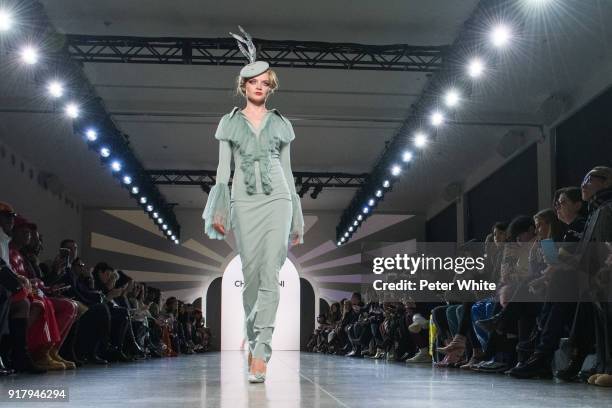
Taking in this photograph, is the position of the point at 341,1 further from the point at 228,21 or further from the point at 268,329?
the point at 268,329

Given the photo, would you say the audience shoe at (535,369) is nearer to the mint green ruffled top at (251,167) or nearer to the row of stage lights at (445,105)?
the mint green ruffled top at (251,167)

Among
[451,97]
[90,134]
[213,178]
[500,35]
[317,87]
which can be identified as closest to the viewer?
[500,35]

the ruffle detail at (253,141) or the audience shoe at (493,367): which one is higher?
the ruffle detail at (253,141)

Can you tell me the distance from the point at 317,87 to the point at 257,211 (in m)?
6.29

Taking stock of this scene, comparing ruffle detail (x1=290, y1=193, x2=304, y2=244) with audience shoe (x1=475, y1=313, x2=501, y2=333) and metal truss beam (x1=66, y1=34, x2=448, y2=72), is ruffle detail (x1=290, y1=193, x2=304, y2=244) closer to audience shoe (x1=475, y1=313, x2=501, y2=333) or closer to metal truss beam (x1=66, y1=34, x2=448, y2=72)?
audience shoe (x1=475, y1=313, x2=501, y2=333)

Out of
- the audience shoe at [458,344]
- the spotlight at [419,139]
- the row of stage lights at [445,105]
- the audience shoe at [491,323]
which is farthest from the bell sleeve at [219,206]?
the spotlight at [419,139]

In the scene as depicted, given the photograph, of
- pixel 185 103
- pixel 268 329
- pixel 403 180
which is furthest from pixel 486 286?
pixel 403 180

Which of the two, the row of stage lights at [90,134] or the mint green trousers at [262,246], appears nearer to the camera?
the mint green trousers at [262,246]

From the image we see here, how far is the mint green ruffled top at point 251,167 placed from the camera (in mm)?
3326

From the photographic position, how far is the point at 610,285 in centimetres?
356

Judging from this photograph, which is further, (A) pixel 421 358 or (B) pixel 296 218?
(A) pixel 421 358

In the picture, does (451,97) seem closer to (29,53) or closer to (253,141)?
(29,53)

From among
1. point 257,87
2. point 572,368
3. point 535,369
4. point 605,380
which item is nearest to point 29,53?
point 257,87

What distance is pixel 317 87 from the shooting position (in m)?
9.47
